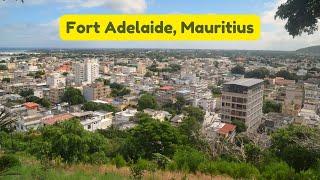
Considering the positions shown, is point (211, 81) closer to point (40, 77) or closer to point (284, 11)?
point (40, 77)

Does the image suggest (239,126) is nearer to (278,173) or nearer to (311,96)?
(311,96)

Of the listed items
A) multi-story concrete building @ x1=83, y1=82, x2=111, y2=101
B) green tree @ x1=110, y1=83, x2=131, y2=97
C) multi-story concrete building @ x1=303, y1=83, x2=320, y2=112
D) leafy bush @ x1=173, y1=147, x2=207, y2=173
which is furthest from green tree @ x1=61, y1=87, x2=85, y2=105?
leafy bush @ x1=173, y1=147, x2=207, y2=173

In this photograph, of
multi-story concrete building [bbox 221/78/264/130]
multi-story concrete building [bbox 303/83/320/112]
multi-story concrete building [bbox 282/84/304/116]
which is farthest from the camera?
multi-story concrete building [bbox 303/83/320/112]

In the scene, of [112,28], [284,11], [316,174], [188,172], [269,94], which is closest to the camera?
[284,11]

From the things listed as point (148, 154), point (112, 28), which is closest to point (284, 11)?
point (112, 28)

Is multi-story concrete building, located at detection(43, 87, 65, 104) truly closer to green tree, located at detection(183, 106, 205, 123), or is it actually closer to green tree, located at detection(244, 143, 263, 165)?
green tree, located at detection(183, 106, 205, 123)

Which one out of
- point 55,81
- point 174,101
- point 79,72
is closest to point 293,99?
point 174,101

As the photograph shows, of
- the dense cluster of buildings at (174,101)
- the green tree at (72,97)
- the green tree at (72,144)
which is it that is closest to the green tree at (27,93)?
the dense cluster of buildings at (174,101)
